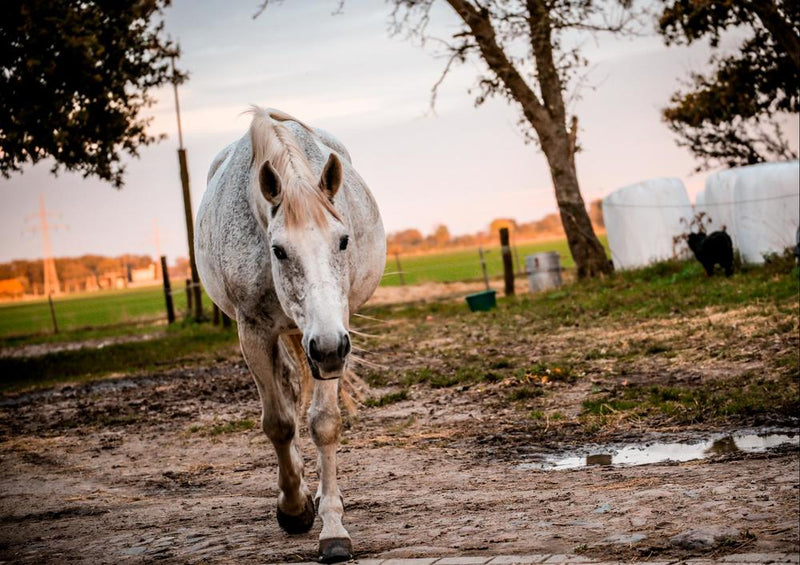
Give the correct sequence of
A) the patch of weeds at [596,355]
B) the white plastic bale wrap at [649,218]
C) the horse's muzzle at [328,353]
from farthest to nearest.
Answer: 1. the white plastic bale wrap at [649,218]
2. the patch of weeds at [596,355]
3. the horse's muzzle at [328,353]

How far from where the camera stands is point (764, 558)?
3223 millimetres

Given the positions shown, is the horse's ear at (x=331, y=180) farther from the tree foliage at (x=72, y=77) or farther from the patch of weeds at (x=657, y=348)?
the tree foliage at (x=72, y=77)

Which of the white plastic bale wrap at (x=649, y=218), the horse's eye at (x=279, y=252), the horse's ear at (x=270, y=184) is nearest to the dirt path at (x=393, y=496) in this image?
the horse's eye at (x=279, y=252)

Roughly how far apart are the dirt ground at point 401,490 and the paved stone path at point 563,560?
110mm

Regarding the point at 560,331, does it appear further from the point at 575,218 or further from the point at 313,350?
the point at 313,350

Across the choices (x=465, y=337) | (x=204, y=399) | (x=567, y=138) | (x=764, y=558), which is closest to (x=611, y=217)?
(x=567, y=138)

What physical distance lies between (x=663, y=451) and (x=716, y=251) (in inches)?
431

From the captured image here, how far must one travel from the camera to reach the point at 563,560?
3.49m

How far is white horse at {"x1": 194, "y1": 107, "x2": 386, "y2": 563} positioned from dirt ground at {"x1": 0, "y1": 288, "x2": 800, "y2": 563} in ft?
1.23

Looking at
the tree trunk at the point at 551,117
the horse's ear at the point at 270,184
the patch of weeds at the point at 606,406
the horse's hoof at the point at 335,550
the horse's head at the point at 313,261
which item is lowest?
the patch of weeds at the point at 606,406

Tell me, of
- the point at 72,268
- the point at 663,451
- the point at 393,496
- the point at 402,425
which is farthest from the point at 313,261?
the point at 72,268

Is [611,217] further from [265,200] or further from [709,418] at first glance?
[265,200]

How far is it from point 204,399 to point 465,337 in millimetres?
4380

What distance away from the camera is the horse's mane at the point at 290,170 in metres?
4.18
